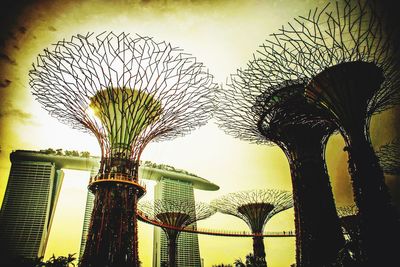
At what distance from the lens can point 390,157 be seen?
1495 cm

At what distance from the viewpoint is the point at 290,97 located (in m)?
8.78

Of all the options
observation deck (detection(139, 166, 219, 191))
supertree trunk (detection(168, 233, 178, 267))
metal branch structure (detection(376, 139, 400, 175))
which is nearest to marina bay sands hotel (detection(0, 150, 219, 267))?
observation deck (detection(139, 166, 219, 191))

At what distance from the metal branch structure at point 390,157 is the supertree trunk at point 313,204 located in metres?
6.04

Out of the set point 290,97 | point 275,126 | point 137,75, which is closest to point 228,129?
point 275,126

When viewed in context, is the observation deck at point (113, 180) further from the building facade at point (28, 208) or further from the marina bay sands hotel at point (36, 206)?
the building facade at point (28, 208)

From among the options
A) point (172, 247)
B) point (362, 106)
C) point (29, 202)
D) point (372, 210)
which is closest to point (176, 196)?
point (29, 202)

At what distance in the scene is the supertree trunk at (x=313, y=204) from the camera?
826cm

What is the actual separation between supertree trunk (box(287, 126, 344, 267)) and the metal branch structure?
604cm

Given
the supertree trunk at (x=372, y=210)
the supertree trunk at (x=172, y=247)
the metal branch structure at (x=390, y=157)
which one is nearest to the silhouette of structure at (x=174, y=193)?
the supertree trunk at (x=172, y=247)

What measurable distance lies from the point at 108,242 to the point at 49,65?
512cm

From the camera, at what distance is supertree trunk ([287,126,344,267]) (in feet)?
27.1

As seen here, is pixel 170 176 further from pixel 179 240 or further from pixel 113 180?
pixel 113 180

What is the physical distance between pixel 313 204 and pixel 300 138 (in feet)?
7.13

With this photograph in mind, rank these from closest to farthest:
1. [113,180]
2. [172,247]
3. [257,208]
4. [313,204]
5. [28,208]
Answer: [113,180] < [313,204] < [257,208] < [172,247] < [28,208]
